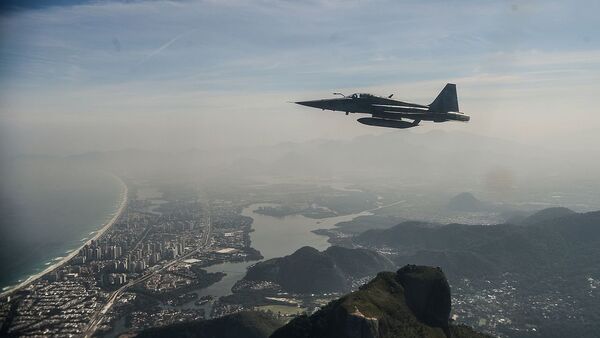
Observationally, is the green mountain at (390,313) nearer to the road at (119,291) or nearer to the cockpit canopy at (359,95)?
the cockpit canopy at (359,95)

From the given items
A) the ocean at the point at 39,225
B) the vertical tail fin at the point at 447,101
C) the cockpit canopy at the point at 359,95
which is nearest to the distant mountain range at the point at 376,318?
the cockpit canopy at the point at 359,95

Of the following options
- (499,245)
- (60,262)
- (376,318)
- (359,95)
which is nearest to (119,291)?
(60,262)

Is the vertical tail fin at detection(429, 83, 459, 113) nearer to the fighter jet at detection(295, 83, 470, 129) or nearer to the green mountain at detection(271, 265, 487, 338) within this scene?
the fighter jet at detection(295, 83, 470, 129)

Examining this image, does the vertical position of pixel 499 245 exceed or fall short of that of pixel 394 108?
it falls short

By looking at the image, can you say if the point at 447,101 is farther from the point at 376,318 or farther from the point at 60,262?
the point at 60,262

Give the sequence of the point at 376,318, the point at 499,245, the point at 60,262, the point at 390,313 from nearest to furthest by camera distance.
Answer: the point at 376,318
the point at 390,313
the point at 60,262
the point at 499,245

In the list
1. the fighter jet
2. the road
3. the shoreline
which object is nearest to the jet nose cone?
the fighter jet
